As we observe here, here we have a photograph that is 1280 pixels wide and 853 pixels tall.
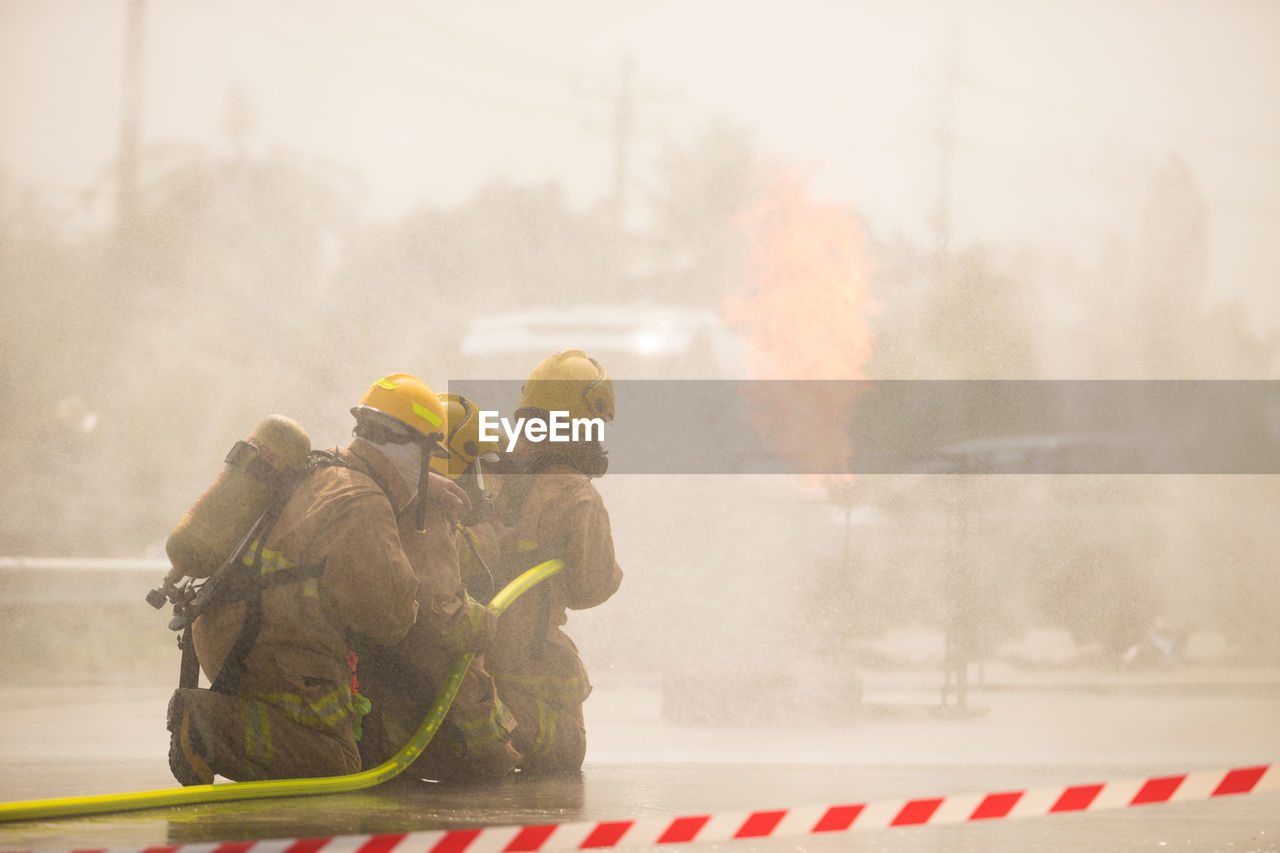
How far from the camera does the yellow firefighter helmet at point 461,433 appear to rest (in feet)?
13.3

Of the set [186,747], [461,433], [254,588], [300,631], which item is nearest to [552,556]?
[461,433]

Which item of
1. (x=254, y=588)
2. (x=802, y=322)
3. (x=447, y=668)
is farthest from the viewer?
(x=802, y=322)

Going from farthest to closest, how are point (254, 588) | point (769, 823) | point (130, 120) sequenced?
point (130, 120)
point (254, 588)
point (769, 823)

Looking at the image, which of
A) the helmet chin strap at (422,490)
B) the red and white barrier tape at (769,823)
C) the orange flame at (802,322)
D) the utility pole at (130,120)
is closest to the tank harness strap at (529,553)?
the helmet chin strap at (422,490)

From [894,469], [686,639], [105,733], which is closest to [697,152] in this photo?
[894,469]

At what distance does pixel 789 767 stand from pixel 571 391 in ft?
6.69

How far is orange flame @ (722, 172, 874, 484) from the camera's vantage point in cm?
868

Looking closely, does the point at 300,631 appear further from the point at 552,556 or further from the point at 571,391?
the point at 571,391

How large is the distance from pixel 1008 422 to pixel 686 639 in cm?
322

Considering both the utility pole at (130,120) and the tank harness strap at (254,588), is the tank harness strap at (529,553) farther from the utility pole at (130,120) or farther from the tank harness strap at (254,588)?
the utility pole at (130,120)

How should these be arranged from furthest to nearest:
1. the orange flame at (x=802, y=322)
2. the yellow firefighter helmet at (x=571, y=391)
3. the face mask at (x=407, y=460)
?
the orange flame at (x=802, y=322) → the yellow firefighter helmet at (x=571, y=391) → the face mask at (x=407, y=460)

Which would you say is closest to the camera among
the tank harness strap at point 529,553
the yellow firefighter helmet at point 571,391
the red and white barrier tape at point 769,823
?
the red and white barrier tape at point 769,823

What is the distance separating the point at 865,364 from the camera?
9.82 m

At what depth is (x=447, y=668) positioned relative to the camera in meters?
3.79
